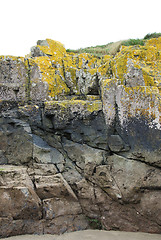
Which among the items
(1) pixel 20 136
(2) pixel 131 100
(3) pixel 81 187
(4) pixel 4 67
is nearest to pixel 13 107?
(1) pixel 20 136

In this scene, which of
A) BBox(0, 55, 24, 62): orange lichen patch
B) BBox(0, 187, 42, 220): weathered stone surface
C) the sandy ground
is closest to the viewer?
the sandy ground

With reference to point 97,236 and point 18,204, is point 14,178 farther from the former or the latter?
point 97,236

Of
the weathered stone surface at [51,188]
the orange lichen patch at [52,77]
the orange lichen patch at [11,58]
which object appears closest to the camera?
the weathered stone surface at [51,188]

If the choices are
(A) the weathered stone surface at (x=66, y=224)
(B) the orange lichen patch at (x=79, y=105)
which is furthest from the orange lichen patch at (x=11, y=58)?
(A) the weathered stone surface at (x=66, y=224)

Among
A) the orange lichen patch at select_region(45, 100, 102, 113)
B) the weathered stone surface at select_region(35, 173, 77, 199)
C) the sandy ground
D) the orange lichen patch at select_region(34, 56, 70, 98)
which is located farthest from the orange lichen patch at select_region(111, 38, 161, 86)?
the sandy ground

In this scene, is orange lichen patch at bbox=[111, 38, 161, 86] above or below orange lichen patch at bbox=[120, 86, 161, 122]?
above

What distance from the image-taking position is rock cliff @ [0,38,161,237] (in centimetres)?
578

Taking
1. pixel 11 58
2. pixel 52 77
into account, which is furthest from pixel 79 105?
pixel 11 58

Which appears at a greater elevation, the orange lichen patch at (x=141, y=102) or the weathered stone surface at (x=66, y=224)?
the orange lichen patch at (x=141, y=102)

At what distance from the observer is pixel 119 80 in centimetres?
636

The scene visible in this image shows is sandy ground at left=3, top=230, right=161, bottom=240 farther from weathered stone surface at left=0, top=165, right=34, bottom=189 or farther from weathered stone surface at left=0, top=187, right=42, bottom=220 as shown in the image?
weathered stone surface at left=0, top=165, right=34, bottom=189

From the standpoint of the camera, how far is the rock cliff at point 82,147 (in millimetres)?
5781

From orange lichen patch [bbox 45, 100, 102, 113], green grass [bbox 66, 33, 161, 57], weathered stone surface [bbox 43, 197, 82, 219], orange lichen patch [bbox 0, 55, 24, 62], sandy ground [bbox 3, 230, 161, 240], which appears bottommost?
sandy ground [bbox 3, 230, 161, 240]

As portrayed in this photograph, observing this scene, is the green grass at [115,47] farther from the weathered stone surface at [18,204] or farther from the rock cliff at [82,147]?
the weathered stone surface at [18,204]
